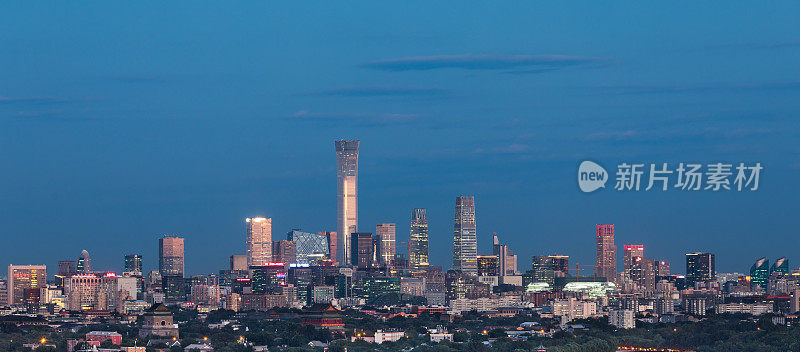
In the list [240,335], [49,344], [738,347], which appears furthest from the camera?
[240,335]

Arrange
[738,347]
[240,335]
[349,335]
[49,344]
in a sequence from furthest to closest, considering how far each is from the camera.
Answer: [349,335]
[240,335]
[738,347]
[49,344]

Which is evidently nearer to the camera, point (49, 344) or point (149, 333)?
point (49, 344)

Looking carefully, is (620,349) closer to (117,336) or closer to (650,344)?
(650,344)

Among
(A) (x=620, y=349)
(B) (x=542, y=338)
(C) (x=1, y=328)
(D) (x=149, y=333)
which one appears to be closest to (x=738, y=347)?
(A) (x=620, y=349)

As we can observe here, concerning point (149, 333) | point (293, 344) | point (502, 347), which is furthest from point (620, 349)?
point (149, 333)

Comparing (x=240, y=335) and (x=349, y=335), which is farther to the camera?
(x=349, y=335)

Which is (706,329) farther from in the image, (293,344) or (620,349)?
(293,344)

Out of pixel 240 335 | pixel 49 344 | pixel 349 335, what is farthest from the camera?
pixel 349 335

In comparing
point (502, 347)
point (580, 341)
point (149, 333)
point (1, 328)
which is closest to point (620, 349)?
point (580, 341)

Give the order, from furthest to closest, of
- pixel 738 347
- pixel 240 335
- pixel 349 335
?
pixel 349 335
pixel 240 335
pixel 738 347
